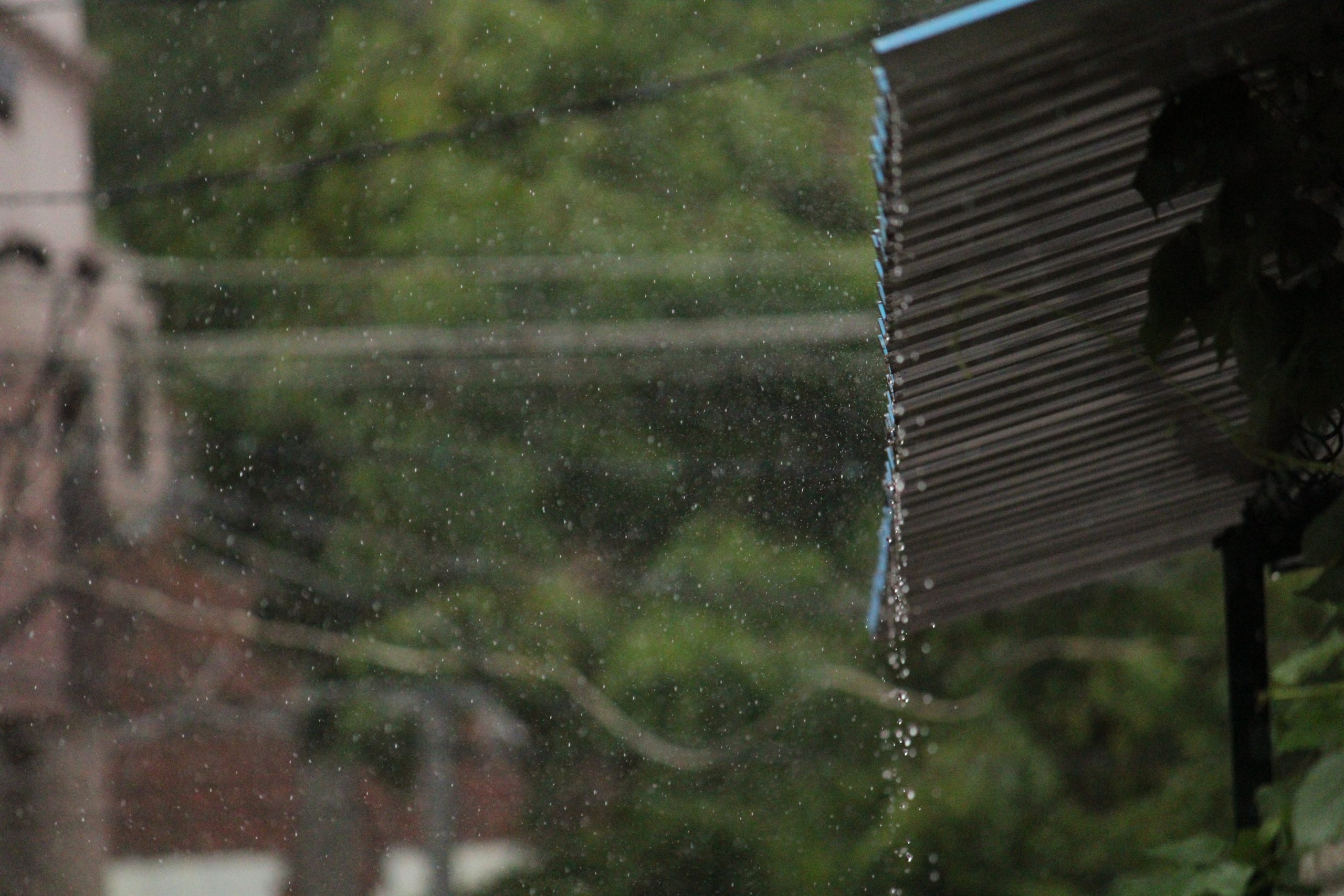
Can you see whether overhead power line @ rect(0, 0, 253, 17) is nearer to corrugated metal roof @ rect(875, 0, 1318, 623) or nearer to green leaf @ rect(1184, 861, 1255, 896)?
corrugated metal roof @ rect(875, 0, 1318, 623)

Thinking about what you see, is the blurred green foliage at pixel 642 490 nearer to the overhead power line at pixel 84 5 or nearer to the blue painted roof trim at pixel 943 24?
the overhead power line at pixel 84 5

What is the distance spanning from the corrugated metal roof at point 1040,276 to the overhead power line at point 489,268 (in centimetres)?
345

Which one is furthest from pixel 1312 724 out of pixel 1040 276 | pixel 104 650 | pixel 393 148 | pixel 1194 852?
pixel 104 650

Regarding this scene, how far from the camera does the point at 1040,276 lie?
2.03ft

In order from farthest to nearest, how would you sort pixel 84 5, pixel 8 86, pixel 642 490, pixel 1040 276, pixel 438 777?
pixel 642 490 < pixel 438 777 < pixel 8 86 < pixel 84 5 < pixel 1040 276

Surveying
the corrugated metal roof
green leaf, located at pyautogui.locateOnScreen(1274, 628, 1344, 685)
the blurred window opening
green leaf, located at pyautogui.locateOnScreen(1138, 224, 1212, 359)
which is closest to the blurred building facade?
the blurred window opening

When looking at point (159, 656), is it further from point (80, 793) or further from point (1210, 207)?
point (1210, 207)

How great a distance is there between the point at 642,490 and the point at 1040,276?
3884 mm

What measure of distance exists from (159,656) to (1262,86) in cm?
471

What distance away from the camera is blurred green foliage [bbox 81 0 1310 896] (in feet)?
13.5

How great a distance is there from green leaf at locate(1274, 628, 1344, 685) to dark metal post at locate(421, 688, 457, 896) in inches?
130

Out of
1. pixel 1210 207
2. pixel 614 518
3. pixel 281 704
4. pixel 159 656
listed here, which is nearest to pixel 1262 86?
pixel 1210 207

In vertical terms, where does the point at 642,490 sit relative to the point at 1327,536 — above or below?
below

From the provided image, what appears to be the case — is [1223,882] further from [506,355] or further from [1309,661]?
[506,355]
